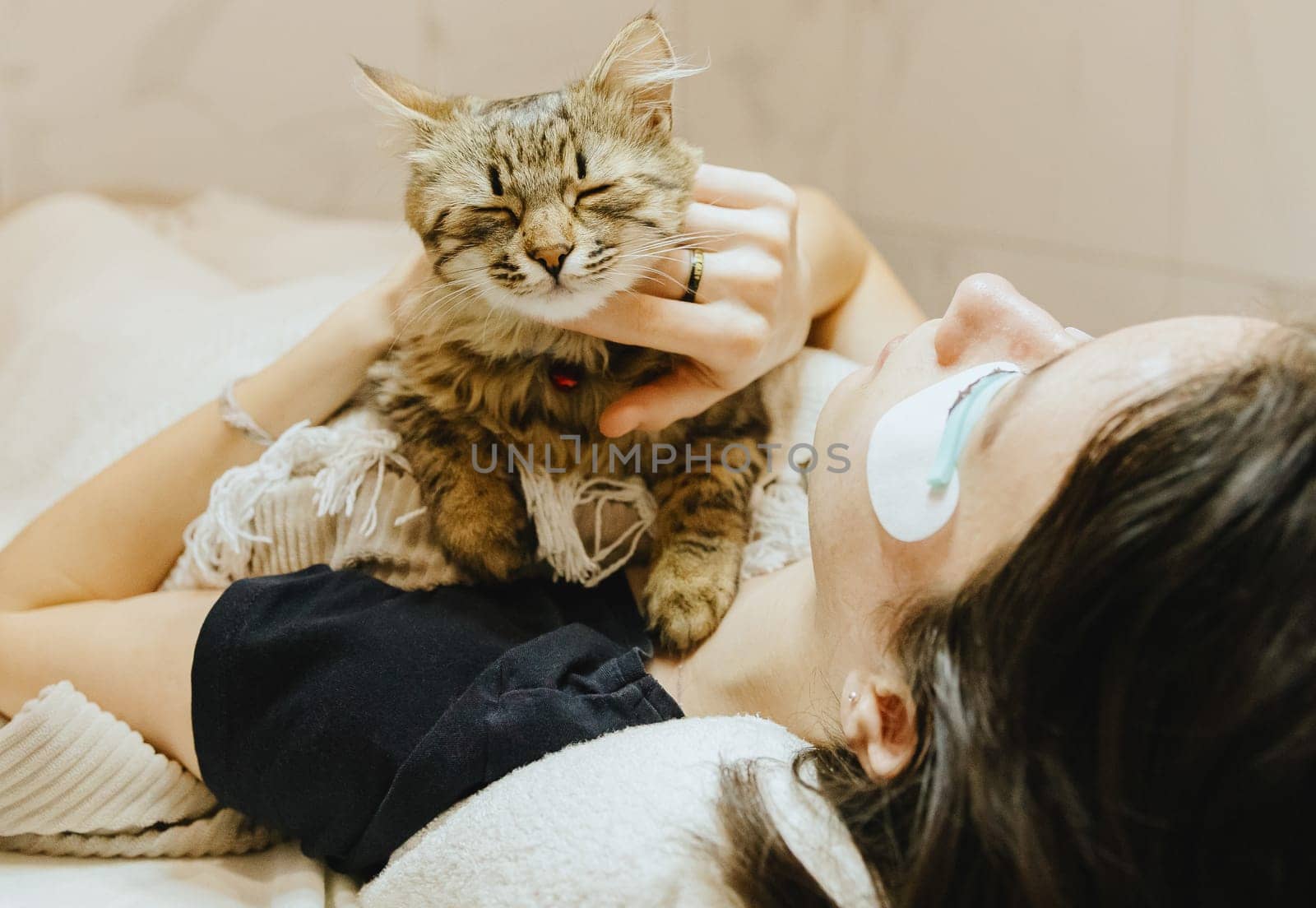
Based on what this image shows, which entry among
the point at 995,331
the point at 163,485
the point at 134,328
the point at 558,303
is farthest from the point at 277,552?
the point at 995,331

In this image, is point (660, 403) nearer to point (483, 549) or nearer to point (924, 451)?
point (483, 549)

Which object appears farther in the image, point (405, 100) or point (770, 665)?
point (405, 100)

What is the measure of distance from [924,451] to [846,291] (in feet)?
2.89

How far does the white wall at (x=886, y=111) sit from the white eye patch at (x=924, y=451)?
30.8 inches

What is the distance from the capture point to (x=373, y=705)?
979 mm

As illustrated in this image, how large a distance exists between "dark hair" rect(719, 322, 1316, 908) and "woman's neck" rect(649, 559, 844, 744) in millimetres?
245

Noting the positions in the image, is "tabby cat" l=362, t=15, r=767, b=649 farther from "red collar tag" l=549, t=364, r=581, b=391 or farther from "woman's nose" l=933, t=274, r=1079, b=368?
"woman's nose" l=933, t=274, r=1079, b=368

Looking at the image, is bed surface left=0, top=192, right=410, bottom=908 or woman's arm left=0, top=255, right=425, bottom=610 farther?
woman's arm left=0, top=255, right=425, bottom=610

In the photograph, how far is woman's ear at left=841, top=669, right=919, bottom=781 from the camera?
769 millimetres

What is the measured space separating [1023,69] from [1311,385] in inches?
53.5

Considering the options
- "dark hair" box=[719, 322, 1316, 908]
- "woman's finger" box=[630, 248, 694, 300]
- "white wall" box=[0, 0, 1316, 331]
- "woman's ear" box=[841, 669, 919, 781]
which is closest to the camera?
"dark hair" box=[719, 322, 1316, 908]

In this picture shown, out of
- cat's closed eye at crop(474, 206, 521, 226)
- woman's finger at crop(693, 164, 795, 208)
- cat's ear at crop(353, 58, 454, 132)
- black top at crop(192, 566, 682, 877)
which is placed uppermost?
cat's ear at crop(353, 58, 454, 132)

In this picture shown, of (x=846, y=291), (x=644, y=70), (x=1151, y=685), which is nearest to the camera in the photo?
(x=1151, y=685)

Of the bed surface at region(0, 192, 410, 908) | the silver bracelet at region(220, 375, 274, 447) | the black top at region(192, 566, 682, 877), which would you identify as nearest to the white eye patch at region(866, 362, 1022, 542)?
the black top at region(192, 566, 682, 877)
